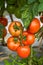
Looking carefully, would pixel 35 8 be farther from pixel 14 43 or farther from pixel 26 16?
pixel 14 43

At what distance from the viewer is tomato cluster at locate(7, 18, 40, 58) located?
0.75m

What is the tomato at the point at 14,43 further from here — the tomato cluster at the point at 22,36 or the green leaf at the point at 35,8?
the green leaf at the point at 35,8

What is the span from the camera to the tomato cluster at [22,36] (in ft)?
2.47

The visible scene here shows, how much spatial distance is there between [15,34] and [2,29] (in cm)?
12

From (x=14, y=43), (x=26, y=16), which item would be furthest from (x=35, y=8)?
(x=14, y=43)

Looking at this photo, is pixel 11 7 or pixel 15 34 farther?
pixel 11 7

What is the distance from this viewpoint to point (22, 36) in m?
0.76

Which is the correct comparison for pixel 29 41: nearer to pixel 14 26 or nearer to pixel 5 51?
pixel 14 26

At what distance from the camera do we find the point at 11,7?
3.02 feet

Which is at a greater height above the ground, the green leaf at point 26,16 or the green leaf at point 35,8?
the green leaf at point 35,8

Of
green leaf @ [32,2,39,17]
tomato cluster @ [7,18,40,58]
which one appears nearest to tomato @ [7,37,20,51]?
tomato cluster @ [7,18,40,58]

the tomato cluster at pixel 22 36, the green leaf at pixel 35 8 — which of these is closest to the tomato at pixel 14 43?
the tomato cluster at pixel 22 36

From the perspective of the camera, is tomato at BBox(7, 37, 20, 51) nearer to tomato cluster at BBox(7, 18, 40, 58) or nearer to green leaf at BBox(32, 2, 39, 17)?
tomato cluster at BBox(7, 18, 40, 58)

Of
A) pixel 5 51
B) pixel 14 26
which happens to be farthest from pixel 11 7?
pixel 5 51
